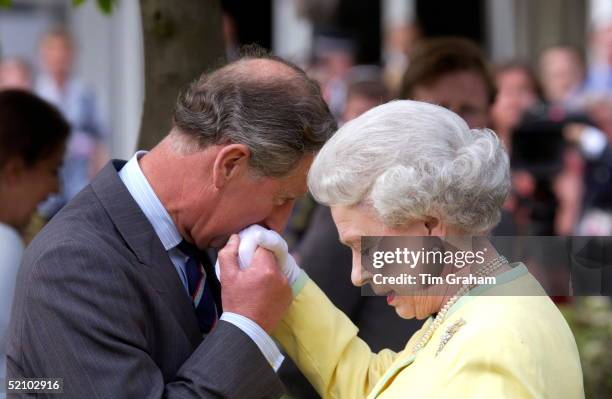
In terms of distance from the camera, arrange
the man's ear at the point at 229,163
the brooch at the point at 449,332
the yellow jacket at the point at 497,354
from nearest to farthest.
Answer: the yellow jacket at the point at 497,354, the brooch at the point at 449,332, the man's ear at the point at 229,163

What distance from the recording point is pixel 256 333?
272cm

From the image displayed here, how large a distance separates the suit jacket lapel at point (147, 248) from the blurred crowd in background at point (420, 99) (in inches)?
29.0

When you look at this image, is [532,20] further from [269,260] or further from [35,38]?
[269,260]

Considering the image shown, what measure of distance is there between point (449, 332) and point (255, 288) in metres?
0.49

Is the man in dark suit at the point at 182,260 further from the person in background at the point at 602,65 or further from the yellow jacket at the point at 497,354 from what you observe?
the person in background at the point at 602,65

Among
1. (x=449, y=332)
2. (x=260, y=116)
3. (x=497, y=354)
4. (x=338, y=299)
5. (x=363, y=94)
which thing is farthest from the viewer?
(x=363, y=94)

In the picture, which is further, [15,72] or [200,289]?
[15,72]

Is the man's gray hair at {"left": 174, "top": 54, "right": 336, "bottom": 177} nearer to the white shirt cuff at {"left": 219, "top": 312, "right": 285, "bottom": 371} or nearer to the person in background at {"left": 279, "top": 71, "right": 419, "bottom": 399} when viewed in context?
the white shirt cuff at {"left": 219, "top": 312, "right": 285, "bottom": 371}

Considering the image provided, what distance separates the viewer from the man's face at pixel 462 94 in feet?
14.0

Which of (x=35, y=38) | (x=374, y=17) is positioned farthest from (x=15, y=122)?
(x=374, y=17)

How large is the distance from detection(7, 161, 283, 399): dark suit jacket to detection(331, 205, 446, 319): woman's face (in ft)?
1.05

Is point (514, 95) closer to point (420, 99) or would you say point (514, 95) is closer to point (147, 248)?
point (420, 99)

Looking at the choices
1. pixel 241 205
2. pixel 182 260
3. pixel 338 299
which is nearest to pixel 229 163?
pixel 241 205

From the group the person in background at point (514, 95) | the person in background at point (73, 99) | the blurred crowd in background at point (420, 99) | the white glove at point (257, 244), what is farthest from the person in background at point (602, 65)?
the white glove at point (257, 244)
